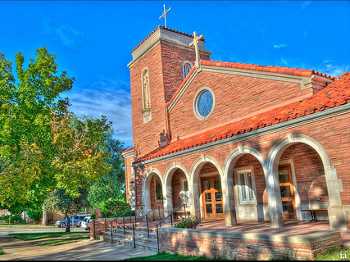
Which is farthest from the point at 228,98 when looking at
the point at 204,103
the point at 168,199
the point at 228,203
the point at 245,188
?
the point at 168,199

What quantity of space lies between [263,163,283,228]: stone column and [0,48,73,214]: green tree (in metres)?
11.6

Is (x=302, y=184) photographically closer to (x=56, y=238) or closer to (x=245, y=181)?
(x=245, y=181)

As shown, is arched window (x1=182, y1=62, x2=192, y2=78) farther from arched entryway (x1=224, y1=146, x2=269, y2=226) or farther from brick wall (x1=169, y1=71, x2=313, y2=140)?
arched entryway (x1=224, y1=146, x2=269, y2=226)

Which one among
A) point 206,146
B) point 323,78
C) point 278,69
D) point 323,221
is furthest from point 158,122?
point 323,221

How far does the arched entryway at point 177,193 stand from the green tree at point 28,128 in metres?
6.71

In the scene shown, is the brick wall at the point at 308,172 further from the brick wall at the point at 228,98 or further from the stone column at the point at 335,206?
the brick wall at the point at 228,98

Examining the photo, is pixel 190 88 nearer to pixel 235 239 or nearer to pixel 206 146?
pixel 206 146

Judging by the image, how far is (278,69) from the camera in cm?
1591

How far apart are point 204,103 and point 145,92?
7011mm

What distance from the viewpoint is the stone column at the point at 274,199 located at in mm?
12305

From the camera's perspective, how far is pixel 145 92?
2567 cm

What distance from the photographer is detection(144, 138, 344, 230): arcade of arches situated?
1304 centimetres

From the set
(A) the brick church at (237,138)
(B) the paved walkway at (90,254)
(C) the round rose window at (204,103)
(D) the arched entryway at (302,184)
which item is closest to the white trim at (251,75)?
(A) the brick church at (237,138)

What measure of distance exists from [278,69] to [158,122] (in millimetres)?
10132
